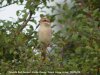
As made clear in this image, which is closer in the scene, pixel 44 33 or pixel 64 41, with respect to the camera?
pixel 44 33

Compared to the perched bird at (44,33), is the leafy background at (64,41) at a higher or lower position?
lower

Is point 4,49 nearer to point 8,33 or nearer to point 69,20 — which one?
point 8,33

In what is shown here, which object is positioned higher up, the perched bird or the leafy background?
the perched bird

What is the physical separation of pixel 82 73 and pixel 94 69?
0.09 m

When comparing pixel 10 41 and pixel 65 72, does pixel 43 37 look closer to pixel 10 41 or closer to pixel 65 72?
pixel 65 72

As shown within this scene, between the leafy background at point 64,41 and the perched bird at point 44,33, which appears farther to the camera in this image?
the leafy background at point 64,41

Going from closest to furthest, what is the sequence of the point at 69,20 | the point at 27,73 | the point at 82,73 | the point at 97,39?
the point at 27,73 < the point at 82,73 < the point at 97,39 < the point at 69,20

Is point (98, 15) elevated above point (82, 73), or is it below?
above

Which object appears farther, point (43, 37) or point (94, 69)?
point (94, 69)

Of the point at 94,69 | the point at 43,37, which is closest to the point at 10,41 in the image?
the point at 43,37

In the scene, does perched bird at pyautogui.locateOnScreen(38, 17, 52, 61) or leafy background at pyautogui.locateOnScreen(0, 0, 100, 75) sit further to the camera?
leafy background at pyautogui.locateOnScreen(0, 0, 100, 75)

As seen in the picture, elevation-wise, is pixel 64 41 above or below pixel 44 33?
below

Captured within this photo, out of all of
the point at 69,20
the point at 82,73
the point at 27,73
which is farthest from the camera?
the point at 69,20

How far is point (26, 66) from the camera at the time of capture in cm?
227
